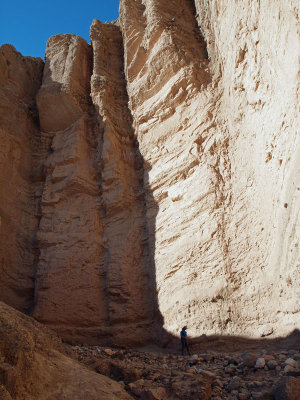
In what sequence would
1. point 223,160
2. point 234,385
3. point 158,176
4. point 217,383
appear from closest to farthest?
point 234,385, point 217,383, point 223,160, point 158,176

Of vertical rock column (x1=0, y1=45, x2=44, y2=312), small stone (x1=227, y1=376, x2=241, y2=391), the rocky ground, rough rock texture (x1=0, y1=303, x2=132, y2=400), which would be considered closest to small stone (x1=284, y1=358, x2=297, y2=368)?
the rocky ground

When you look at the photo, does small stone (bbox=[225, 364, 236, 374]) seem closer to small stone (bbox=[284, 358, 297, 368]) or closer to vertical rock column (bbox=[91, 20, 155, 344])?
small stone (bbox=[284, 358, 297, 368])

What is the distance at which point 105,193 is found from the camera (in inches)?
372

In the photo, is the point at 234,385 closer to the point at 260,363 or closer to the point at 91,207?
the point at 260,363

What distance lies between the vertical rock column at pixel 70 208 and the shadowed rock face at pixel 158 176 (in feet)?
0.12

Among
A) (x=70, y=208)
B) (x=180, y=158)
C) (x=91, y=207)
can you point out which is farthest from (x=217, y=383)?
(x=70, y=208)

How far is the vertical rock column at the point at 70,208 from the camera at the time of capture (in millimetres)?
8086

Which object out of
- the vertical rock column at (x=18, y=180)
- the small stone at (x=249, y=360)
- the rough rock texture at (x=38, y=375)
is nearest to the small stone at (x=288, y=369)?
the small stone at (x=249, y=360)

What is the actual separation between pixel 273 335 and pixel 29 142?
9.10 meters

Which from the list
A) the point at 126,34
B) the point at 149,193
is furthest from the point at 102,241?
the point at 126,34

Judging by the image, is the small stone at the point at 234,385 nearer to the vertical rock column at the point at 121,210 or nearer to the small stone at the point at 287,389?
the small stone at the point at 287,389

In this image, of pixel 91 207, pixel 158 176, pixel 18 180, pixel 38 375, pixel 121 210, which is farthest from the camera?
pixel 18 180

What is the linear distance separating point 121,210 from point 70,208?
1.48m

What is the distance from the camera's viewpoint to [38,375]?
3.14 m
